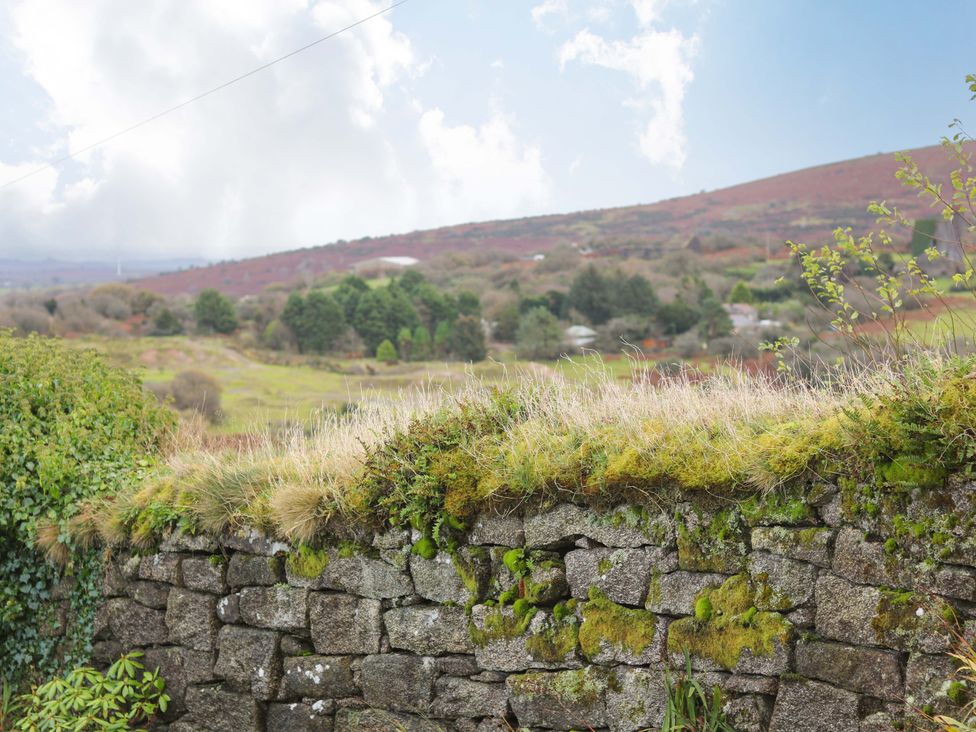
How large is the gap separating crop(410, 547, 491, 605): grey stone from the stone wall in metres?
0.01

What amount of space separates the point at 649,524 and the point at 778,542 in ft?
2.30

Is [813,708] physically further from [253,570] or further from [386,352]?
[386,352]

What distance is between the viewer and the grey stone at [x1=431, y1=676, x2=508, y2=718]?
16.6ft

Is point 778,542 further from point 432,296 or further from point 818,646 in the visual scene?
point 432,296

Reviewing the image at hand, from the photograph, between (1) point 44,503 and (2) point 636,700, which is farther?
(1) point 44,503

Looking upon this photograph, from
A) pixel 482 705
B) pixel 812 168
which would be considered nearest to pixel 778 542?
pixel 482 705

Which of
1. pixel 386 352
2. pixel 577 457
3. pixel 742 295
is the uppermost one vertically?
pixel 742 295

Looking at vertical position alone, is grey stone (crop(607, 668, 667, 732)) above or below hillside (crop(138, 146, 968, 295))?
below

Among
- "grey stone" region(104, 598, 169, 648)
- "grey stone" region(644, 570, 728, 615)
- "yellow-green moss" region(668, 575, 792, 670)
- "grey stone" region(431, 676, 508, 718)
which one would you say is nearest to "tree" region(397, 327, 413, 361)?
"grey stone" region(104, 598, 169, 648)

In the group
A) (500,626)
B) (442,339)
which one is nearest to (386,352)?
(442,339)

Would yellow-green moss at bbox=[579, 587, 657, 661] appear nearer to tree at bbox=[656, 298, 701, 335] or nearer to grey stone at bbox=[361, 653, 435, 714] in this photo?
grey stone at bbox=[361, 653, 435, 714]

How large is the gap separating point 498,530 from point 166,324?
80.4ft

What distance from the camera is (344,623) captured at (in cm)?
563

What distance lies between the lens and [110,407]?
321 inches
